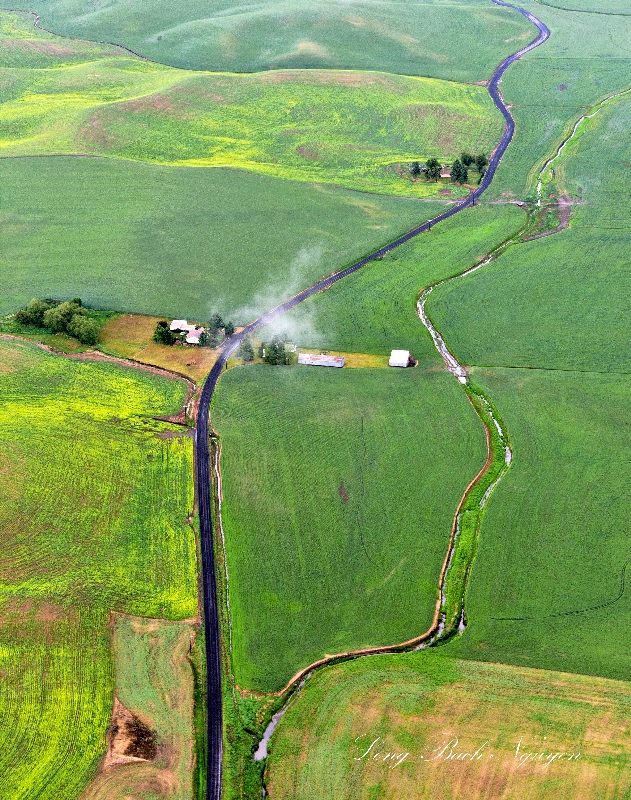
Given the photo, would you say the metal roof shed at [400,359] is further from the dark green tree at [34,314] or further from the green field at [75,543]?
the dark green tree at [34,314]

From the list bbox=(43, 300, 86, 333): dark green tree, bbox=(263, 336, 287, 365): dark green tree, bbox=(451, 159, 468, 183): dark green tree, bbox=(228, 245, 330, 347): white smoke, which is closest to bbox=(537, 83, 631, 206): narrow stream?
bbox=(451, 159, 468, 183): dark green tree

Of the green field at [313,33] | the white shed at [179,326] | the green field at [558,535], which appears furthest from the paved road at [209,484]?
the green field at [313,33]

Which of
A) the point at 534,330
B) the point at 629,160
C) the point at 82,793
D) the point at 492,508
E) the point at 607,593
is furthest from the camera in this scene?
the point at 629,160

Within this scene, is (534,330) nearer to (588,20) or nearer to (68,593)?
(68,593)

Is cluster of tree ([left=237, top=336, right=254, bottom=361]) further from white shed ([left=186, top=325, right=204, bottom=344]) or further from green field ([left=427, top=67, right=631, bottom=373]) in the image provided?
green field ([left=427, top=67, right=631, bottom=373])

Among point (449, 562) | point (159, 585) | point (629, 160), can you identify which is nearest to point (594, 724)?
point (449, 562)

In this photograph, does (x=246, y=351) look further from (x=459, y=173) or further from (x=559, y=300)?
(x=459, y=173)
